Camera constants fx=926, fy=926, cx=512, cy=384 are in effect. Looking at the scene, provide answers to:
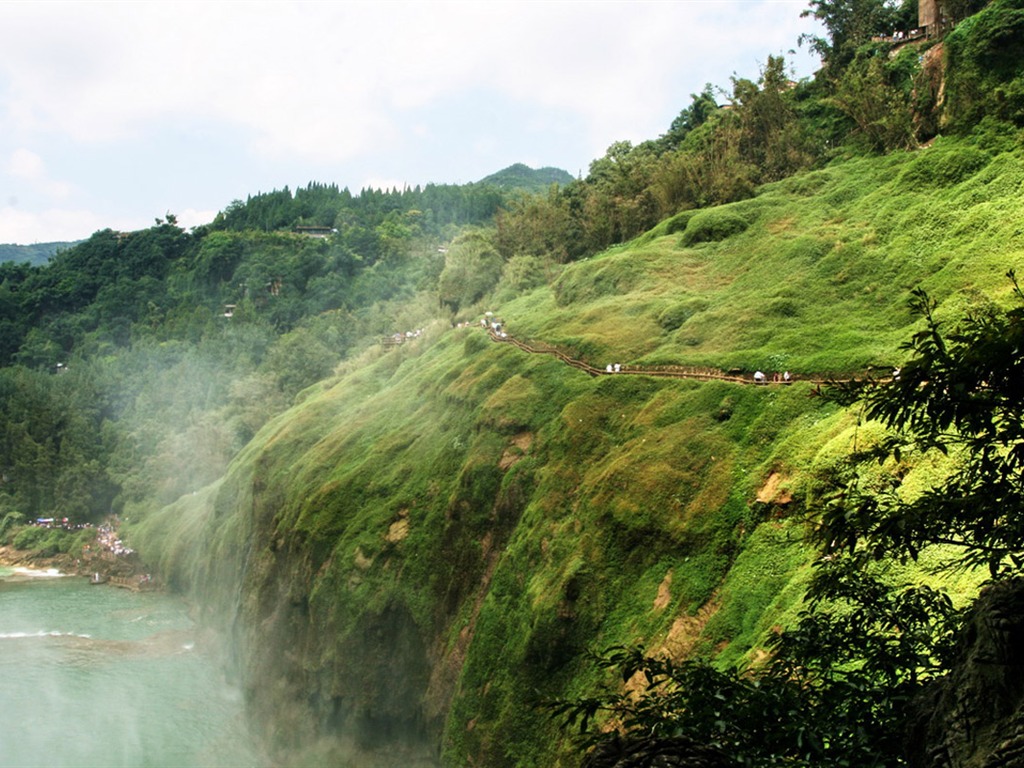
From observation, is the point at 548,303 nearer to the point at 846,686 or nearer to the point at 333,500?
the point at 333,500

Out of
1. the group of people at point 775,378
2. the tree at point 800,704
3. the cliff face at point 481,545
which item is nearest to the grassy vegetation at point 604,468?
the cliff face at point 481,545

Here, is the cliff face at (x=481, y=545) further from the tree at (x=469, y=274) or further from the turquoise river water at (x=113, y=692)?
the tree at (x=469, y=274)

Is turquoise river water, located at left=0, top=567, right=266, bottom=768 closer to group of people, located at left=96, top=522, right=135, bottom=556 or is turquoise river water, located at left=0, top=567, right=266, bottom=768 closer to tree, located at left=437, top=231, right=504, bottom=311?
group of people, located at left=96, top=522, right=135, bottom=556

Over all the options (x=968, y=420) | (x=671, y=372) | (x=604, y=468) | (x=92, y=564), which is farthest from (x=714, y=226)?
(x=92, y=564)

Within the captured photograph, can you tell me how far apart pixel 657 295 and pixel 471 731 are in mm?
25127

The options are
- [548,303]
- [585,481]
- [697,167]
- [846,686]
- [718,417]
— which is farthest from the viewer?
[697,167]

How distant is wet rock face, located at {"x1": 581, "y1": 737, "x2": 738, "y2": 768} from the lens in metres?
6.73

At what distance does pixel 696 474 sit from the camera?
28.3m

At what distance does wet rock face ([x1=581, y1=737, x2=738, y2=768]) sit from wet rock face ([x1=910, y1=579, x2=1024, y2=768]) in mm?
1534

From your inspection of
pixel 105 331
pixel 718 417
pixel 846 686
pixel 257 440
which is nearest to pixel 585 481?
pixel 718 417

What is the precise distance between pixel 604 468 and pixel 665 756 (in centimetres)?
2552

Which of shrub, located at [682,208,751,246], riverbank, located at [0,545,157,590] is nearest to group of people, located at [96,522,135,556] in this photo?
riverbank, located at [0,545,157,590]

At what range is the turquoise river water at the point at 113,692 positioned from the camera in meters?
46.9

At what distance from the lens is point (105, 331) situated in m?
154
